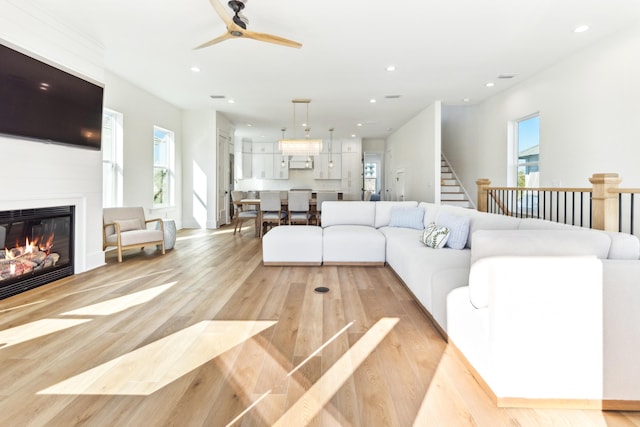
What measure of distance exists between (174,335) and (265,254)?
81.5 inches

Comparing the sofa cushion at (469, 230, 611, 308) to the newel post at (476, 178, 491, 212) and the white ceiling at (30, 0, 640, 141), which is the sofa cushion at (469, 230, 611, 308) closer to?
the white ceiling at (30, 0, 640, 141)

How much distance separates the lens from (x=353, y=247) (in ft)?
13.9

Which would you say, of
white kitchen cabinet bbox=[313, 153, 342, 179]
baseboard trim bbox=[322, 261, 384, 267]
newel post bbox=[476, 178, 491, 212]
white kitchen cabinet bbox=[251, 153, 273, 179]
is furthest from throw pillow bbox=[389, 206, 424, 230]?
white kitchen cabinet bbox=[251, 153, 273, 179]

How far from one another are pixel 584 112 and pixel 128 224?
6.77m

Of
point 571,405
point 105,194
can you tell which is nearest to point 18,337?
point 571,405

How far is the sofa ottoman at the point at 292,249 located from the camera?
426cm

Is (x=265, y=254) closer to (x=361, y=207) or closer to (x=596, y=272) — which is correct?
(x=361, y=207)

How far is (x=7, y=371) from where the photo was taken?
1.81 m

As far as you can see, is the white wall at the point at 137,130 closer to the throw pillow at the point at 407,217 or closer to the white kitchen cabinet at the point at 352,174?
the throw pillow at the point at 407,217

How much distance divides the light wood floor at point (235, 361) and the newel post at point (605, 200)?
1.78 m

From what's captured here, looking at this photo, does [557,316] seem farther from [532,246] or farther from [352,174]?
[352,174]

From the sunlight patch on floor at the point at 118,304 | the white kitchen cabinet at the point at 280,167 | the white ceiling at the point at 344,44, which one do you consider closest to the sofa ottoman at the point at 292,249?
the sunlight patch on floor at the point at 118,304

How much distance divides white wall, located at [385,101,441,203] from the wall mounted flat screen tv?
239 inches

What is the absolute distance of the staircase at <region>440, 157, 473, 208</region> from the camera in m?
7.68
